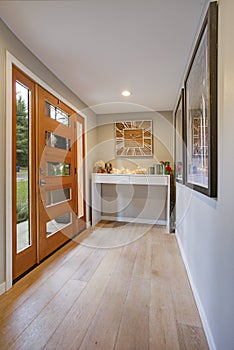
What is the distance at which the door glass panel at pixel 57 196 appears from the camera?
260 centimetres

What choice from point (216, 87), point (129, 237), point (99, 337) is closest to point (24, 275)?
point (99, 337)

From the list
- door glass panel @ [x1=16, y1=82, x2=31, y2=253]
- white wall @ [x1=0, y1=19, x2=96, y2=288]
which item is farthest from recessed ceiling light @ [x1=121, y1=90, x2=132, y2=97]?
door glass panel @ [x1=16, y1=82, x2=31, y2=253]

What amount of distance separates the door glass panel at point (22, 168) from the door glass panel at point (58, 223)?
0.40 metres

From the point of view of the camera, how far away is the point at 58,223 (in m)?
2.84

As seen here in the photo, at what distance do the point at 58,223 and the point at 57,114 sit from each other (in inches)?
58.6

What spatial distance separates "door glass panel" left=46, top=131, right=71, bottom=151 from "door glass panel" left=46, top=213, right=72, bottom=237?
0.99m

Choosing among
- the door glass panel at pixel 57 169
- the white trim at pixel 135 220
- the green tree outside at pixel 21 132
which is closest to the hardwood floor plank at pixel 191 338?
the green tree outside at pixel 21 132

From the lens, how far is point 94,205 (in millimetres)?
4031

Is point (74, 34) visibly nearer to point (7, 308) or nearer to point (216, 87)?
point (216, 87)

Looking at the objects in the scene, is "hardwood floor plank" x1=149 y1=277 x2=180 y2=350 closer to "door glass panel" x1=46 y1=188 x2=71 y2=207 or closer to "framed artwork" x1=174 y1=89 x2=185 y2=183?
"framed artwork" x1=174 y1=89 x2=185 y2=183

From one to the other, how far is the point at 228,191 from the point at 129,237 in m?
2.47

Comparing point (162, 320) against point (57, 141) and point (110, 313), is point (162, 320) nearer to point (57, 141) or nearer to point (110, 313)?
point (110, 313)

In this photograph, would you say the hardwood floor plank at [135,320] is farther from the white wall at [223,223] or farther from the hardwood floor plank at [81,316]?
the white wall at [223,223]

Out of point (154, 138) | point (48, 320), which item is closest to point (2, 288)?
point (48, 320)
